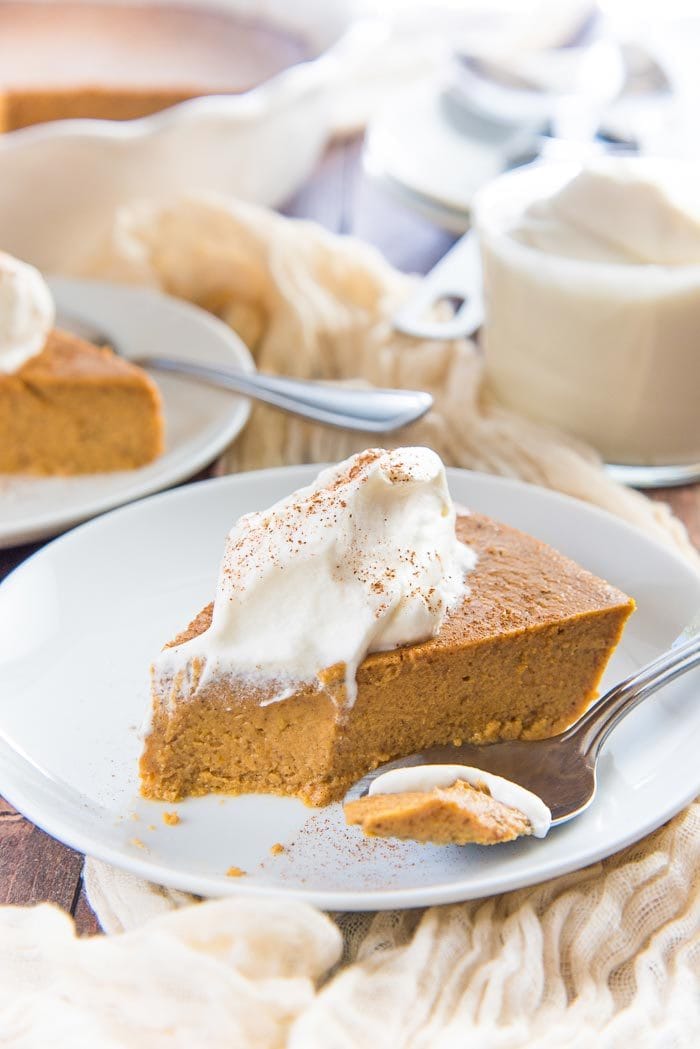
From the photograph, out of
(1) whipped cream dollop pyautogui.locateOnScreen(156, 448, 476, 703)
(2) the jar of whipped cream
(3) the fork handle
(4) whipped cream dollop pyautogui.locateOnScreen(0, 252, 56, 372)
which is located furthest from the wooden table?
(3) the fork handle

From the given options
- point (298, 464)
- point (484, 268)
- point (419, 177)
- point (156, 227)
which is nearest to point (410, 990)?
point (298, 464)

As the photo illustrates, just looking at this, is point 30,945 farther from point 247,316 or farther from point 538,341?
point 247,316

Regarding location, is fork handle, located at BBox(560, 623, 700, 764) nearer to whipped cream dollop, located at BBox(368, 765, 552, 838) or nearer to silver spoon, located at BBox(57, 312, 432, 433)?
whipped cream dollop, located at BBox(368, 765, 552, 838)

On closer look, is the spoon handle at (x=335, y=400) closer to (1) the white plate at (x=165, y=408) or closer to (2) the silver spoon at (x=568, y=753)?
(1) the white plate at (x=165, y=408)

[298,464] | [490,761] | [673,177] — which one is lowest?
[298,464]

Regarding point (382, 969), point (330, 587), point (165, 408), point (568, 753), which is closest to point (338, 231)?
point (165, 408)

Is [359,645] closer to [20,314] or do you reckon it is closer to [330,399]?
[330,399]

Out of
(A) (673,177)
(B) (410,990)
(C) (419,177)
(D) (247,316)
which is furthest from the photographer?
(C) (419,177)

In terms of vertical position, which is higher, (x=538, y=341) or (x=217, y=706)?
(x=538, y=341)
